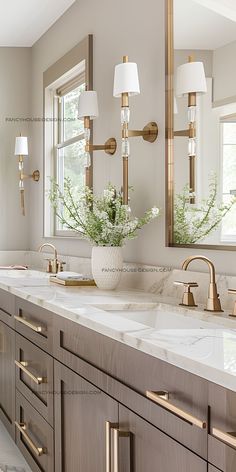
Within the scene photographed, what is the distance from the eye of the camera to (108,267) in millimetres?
2717

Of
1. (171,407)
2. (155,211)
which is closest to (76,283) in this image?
(155,211)

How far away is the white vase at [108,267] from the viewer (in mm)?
2717

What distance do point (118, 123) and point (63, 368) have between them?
1415 millimetres

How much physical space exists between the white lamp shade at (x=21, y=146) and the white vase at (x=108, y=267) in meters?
1.95

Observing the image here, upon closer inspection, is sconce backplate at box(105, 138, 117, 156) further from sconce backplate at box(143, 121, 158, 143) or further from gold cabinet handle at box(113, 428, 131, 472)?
gold cabinet handle at box(113, 428, 131, 472)

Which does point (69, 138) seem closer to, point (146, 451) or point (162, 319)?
point (162, 319)

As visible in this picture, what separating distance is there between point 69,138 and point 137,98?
1382 mm

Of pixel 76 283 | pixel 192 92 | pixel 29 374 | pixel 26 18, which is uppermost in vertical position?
pixel 26 18

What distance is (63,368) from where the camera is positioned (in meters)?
2.12

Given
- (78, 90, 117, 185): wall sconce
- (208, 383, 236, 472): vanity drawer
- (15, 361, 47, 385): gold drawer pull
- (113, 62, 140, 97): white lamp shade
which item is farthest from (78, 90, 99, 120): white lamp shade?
(208, 383, 236, 472): vanity drawer

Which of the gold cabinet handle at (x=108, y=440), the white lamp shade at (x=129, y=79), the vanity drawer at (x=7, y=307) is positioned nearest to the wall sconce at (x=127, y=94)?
the white lamp shade at (x=129, y=79)

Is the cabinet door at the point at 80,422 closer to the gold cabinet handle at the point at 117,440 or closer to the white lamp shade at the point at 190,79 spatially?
the gold cabinet handle at the point at 117,440

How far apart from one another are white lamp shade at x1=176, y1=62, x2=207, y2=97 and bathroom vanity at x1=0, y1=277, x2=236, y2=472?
80 centimetres

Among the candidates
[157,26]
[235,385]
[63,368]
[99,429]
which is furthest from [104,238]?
[235,385]
